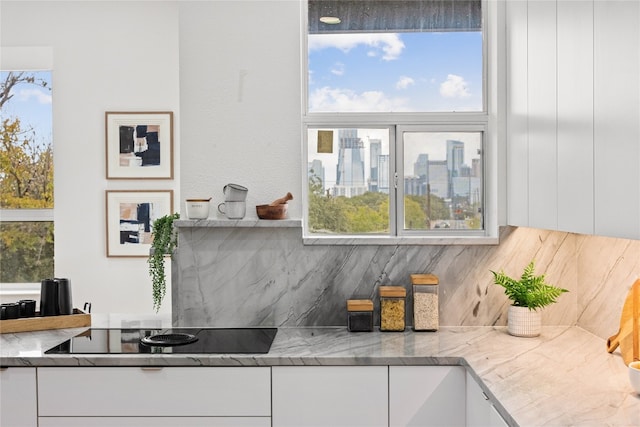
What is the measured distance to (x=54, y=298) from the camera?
2.94 m

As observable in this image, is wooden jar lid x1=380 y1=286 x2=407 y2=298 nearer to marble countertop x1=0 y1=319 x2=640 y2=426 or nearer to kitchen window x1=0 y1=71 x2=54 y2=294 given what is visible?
marble countertop x1=0 y1=319 x2=640 y2=426

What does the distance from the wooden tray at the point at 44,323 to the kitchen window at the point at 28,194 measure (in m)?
1.75

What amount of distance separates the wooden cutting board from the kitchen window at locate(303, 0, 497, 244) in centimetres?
90

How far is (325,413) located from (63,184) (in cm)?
276

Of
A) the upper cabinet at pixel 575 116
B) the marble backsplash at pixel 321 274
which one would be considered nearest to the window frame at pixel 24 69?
the marble backsplash at pixel 321 274

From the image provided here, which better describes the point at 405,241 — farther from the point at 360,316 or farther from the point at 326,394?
the point at 326,394

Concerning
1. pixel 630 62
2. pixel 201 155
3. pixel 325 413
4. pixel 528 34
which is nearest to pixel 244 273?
pixel 201 155

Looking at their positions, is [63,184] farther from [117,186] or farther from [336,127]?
[336,127]

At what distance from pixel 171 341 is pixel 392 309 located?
932mm

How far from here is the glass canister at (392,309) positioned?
280 cm

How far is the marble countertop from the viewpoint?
1772 mm

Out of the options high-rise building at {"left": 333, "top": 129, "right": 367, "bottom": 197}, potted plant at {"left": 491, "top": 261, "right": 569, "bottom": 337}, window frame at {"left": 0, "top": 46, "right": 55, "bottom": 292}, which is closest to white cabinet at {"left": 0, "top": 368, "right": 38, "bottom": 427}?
high-rise building at {"left": 333, "top": 129, "right": 367, "bottom": 197}

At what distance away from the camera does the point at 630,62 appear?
1636mm

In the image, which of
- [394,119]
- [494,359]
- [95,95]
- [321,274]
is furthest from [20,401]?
[95,95]
